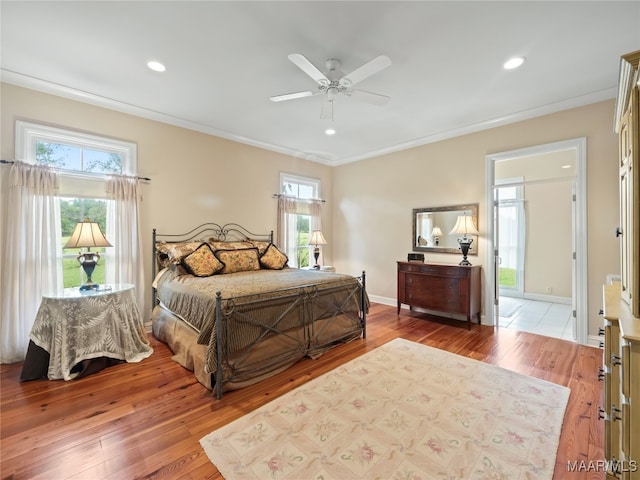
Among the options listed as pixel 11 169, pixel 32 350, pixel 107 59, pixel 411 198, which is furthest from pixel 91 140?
pixel 411 198

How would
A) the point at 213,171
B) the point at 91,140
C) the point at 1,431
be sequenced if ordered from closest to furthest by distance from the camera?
the point at 1,431, the point at 91,140, the point at 213,171

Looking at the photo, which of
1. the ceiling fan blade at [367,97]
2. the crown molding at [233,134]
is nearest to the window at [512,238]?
the crown molding at [233,134]

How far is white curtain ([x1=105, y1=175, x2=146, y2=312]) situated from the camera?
136 inches

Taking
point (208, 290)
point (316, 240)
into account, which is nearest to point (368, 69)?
point (208, 290)

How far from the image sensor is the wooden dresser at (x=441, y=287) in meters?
3.93

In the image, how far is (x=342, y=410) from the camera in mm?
2115

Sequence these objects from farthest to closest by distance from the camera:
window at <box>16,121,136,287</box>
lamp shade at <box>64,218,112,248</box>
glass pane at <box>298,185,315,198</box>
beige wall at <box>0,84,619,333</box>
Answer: glass pane at <box>298,185,315,198</box> < beige wall at <box>0,84,619,333</box> < window at <box>16,121,136,287</box> < lamp shade at <box>64,218,112,248</box>

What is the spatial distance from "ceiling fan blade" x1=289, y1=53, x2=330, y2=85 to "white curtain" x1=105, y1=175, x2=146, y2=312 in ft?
8.79

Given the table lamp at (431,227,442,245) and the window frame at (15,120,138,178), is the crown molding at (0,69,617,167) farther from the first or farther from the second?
the table lamp at (431,227,442,245)

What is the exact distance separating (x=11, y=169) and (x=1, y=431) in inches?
97.5

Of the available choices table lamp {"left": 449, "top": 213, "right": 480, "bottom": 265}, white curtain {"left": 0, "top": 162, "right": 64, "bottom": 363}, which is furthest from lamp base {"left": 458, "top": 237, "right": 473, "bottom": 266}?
white curtain {"left": 0, "top": 162, "right": 64, "bottom": 363}

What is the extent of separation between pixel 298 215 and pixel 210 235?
184 centimetres

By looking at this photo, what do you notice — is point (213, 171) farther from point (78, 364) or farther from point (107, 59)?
point (78, 364)

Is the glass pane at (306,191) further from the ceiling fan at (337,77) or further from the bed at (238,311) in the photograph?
the ceiling fan at (337,77)
